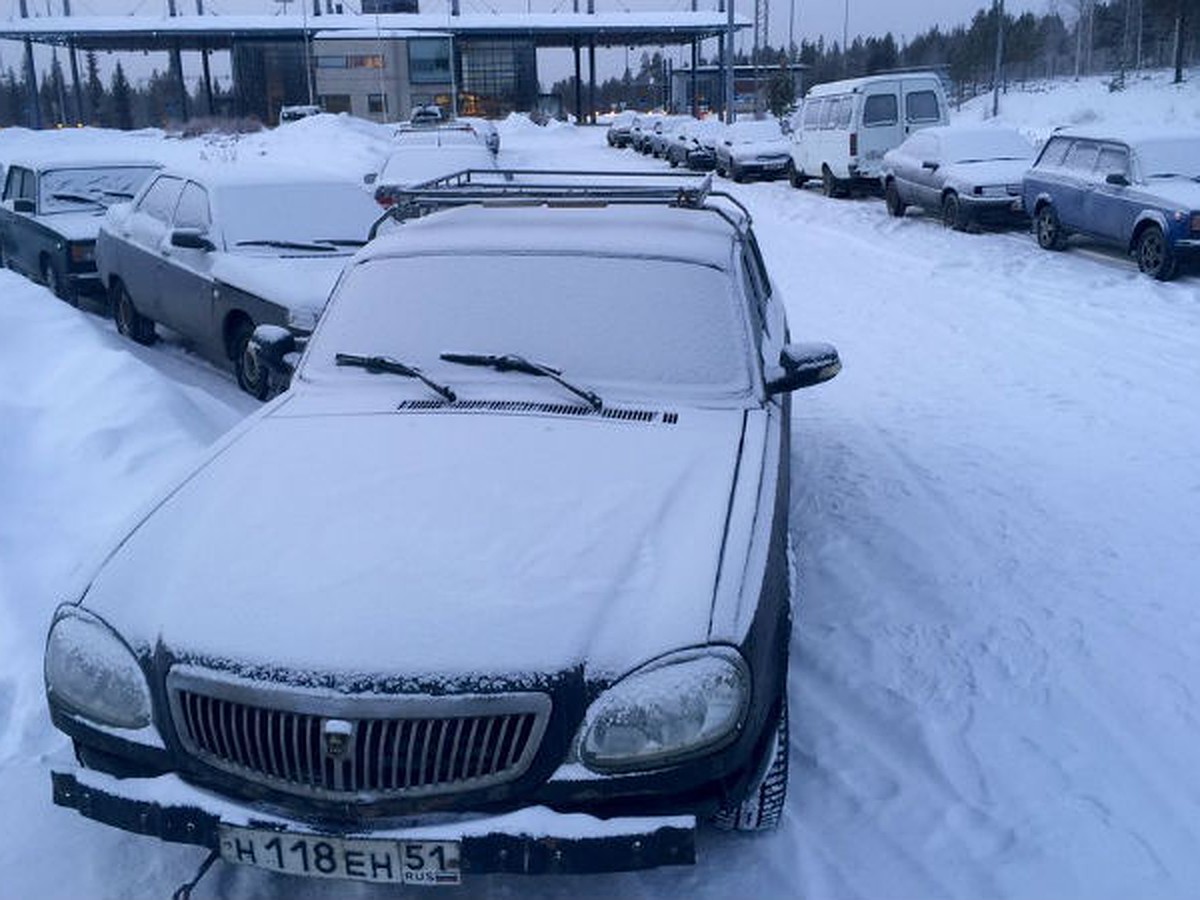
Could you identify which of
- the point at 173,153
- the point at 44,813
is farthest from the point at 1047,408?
the point at 173,153

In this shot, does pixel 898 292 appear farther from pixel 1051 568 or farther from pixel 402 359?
pixel 402 359

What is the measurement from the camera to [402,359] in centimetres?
461

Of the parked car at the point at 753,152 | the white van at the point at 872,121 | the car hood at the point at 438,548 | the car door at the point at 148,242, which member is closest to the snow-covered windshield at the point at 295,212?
the car door at the point at 148,242

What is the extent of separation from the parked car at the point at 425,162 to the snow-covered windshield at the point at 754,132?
11.8m

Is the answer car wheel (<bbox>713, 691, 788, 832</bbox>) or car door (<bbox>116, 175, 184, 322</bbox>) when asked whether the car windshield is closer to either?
car wheel (<bbox>713, 691, 788, 832</bbox>)

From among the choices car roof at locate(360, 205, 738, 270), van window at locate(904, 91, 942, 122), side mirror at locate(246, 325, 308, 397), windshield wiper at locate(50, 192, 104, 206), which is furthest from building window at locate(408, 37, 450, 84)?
side mirror at locate(246, 325, 308, 397)

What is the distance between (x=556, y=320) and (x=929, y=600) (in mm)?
2125

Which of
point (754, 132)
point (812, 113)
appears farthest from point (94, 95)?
point (812, 113)

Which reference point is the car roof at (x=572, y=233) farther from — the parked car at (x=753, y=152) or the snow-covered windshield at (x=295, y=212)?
the parked car at (x=753, y=152)

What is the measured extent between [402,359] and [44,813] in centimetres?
196

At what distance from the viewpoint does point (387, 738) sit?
295 centimetres

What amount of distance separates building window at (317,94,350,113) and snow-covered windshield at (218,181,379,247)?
66.5 meters

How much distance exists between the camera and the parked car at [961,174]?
17203 mm

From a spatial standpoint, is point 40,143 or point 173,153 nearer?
point 173,153
